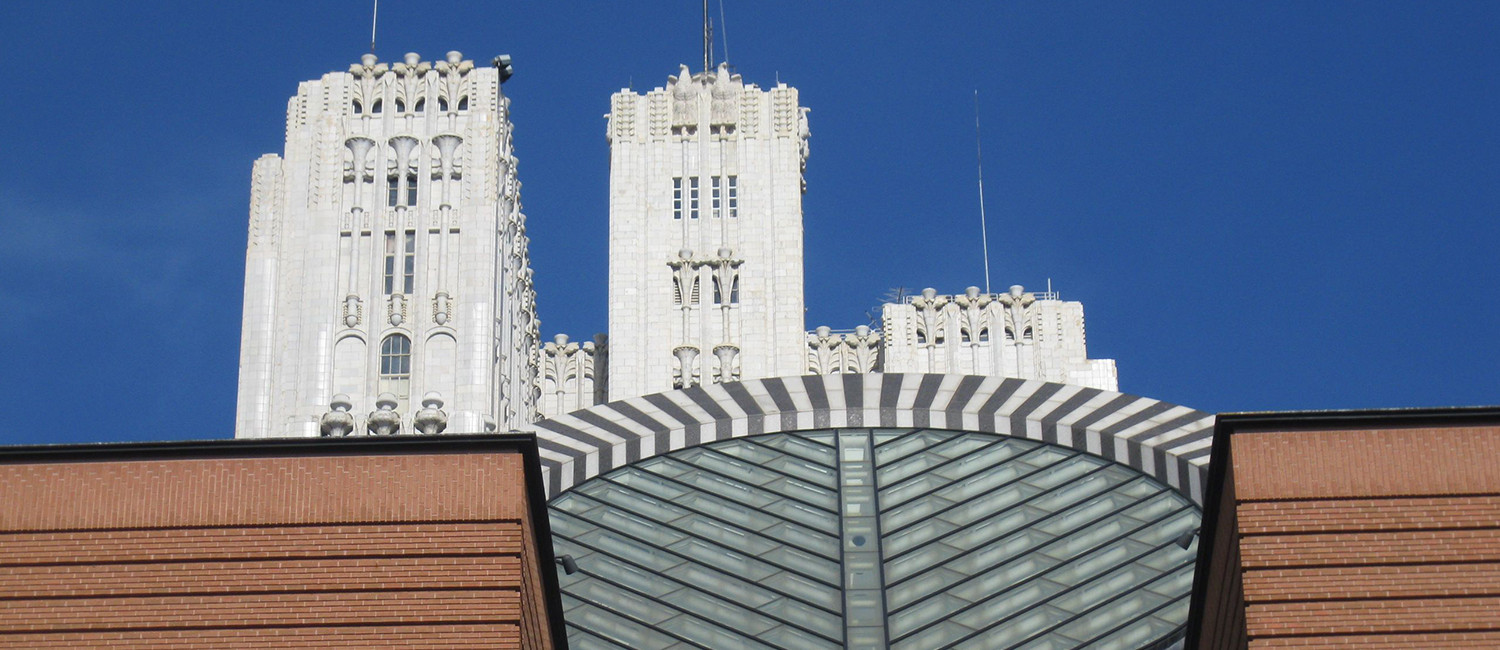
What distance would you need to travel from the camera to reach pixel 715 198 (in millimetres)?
84125

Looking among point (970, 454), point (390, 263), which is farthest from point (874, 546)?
point (390, 263)

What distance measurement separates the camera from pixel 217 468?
21906mm

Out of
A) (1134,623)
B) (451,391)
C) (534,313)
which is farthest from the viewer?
(534,313)

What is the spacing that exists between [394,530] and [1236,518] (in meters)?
6.36

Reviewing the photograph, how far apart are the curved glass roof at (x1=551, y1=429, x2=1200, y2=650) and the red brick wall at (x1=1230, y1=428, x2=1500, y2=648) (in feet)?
56.0

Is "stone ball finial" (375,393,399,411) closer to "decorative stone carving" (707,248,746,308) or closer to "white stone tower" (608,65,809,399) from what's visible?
"white stone tower" (608,65,809,399)

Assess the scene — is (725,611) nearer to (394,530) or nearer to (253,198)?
(394,530)

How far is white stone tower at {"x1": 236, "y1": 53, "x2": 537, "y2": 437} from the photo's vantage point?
237 ft

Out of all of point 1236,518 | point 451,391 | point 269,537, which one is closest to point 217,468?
point 269,537

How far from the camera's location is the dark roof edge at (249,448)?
2166 cm

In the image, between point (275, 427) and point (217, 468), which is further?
point (275, 427)

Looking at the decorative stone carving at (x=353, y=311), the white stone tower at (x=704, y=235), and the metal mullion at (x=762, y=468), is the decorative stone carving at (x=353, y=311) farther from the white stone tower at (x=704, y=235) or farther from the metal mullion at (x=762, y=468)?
the metal mullion at (x=762, y=468)

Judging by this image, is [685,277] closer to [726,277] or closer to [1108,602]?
[726,277]

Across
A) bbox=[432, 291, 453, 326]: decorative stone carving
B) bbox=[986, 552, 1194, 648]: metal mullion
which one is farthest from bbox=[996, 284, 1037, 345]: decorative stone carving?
bbox=[986, 552, 1194, 648]: metal mullion
